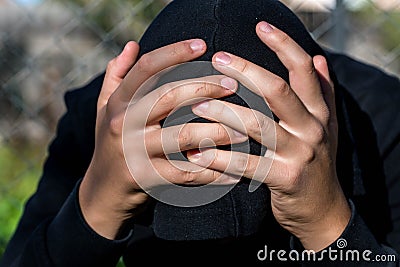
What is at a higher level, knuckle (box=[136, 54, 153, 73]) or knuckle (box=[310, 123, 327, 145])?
knuckle (box=[136, 54, 153, 73])

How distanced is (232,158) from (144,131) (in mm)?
123

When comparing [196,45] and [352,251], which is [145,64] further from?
[352,251]

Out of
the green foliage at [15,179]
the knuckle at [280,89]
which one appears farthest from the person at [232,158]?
the green foliage at [15,179]

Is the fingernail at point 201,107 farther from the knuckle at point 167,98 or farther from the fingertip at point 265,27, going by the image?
the fingertip at point 265,27

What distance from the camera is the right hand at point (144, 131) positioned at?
104 cm

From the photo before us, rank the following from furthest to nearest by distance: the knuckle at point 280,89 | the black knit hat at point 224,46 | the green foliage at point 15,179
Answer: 1. the green foliage at point 15,179
2. the black knit hat at point 224,46
3. the knuckle at point 280,89

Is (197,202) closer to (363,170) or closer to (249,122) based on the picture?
(249,122)

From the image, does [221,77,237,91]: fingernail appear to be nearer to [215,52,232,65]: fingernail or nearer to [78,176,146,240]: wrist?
[215,52,232,65]: fingernail

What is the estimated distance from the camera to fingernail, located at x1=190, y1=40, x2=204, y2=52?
106 cm

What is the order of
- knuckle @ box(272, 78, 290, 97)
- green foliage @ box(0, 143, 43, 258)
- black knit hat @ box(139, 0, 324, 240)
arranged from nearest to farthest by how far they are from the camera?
knuckle @ box(272, 78, 290, 97) < black knit hat @ box(139, 0, 324, 240) < green foliage @ box(0, 143, 43, 258)

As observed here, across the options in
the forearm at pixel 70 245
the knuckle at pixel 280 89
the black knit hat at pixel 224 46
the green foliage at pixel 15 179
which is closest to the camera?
the knuckle at pixel 280 89

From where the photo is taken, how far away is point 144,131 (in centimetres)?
106

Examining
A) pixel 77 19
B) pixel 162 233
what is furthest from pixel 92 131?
pixel 77 19

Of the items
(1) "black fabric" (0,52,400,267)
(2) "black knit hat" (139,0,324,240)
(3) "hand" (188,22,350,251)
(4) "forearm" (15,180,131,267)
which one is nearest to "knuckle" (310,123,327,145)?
(3) "hand" (188,22,350,251)
